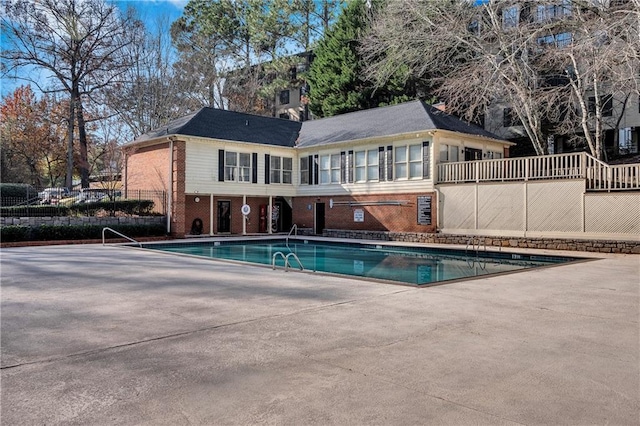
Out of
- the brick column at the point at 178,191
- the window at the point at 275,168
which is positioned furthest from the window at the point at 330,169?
the brick column at the point at 178,191

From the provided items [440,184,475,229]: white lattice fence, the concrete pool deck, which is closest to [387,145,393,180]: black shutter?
[440,184,475,229]: white lattice fence

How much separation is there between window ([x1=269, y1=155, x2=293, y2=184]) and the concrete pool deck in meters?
17.4

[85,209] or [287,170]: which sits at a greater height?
[287,170]

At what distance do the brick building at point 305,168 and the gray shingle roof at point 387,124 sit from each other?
3.1 inches

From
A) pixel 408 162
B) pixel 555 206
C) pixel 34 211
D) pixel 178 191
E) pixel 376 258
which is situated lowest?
pixel 376 258

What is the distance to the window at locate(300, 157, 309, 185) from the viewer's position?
26141 mm

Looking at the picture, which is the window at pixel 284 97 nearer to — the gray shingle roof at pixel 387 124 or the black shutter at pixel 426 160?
→ the gray shingle roof at pixel 387 124

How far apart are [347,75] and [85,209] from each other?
1963 cm

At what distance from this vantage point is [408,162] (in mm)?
21578

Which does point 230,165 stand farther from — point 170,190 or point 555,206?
point 555,206

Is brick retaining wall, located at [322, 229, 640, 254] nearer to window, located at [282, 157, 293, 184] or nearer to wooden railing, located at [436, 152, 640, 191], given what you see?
wooden railing, located at [436, 152, 640, 191]

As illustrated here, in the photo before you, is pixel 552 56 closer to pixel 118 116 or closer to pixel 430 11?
pixel 430 11

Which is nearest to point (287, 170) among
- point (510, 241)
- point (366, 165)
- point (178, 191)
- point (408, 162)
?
point (366, 165)

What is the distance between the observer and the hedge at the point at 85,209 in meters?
18.4
